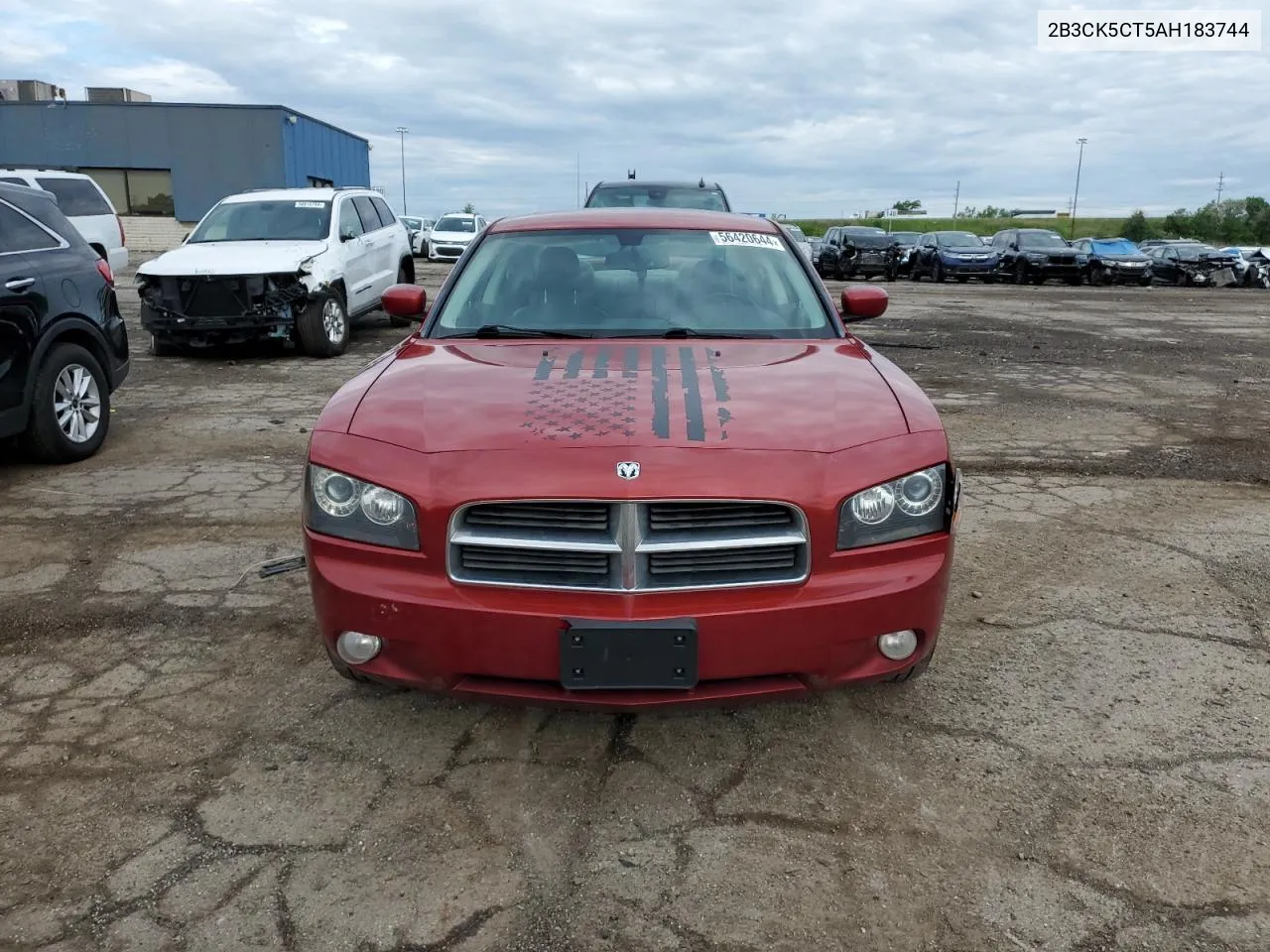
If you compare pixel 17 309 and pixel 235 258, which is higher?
pixel 235 258

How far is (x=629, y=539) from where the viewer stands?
2516 mm

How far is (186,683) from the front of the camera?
11.0ft

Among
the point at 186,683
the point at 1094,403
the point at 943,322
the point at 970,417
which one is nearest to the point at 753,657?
the point at 186,683

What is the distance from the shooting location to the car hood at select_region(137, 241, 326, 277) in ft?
32.2

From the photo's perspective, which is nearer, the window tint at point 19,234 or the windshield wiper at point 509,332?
the windshield wiper at point 509,332

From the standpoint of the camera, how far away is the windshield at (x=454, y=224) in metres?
31.1

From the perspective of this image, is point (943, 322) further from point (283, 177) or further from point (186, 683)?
point (283, 177)

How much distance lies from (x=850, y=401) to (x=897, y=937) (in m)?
1.45

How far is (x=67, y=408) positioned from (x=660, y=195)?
287 inches

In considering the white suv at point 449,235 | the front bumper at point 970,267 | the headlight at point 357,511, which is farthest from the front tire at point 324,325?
the front bumper at point 970,267

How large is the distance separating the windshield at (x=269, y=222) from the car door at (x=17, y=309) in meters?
5.02

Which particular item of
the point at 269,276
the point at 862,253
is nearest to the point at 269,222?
the point at 269,276

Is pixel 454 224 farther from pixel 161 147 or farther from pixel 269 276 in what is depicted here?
pixel 269 276

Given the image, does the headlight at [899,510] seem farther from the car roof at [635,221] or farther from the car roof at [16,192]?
the car roof at [16,192]
